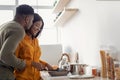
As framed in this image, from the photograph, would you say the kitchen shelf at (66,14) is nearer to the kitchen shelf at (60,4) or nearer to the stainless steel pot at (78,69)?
the kitchen shelf at (60,4)

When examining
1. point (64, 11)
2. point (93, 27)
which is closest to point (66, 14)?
point (64, 11)

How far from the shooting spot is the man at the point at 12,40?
172cm

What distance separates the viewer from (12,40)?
1.71 m

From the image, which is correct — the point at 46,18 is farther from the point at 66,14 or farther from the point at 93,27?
the point at 93,27

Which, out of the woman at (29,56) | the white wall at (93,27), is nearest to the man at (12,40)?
the woman at (29,56)

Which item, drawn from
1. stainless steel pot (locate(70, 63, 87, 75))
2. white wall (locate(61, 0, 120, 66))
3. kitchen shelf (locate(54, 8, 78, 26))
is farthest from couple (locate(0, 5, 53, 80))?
kitchen shelf (locate(54, 8, 78, 26))

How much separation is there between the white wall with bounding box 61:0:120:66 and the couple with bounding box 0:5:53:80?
50 centimetres

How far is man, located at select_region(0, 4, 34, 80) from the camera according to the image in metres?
1.72

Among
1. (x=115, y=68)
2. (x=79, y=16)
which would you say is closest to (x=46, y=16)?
(x=79, y=16)

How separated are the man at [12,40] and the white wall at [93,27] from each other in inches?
25.3

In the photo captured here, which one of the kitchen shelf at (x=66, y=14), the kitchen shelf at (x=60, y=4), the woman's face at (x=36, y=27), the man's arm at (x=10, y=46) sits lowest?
the man's arm at (x=10, y=46)

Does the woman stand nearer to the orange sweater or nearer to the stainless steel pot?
the orange sweater

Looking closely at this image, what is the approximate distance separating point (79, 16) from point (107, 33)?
886 mm

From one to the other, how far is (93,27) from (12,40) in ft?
3.14
